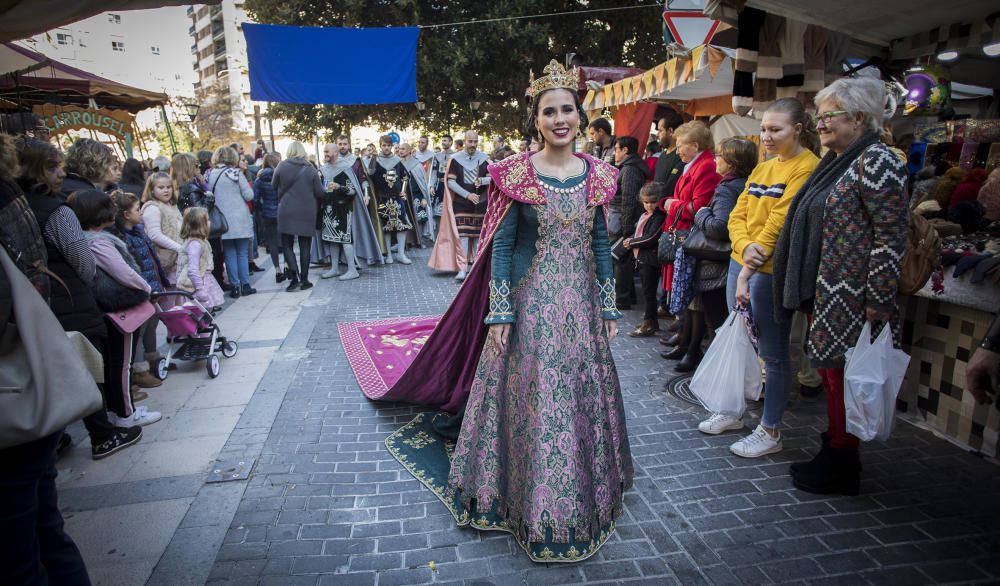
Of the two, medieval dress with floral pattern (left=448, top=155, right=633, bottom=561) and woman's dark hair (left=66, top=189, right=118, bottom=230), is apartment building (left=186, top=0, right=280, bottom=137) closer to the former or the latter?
woman's dark hair (left=66, top=189, right=118, bottom=230)

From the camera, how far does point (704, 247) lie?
432cm

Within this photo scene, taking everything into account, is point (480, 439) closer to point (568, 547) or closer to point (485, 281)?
point (568, 547)

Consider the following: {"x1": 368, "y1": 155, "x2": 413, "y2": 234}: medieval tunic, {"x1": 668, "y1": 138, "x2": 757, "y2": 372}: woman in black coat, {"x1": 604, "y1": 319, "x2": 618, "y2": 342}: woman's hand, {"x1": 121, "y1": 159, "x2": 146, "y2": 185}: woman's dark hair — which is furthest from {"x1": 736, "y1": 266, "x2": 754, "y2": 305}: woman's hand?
{"x1": 368, "y1": 155, "x2": 413, "y2": 234}: medieval tunic

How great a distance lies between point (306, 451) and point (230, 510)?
2.18 ft

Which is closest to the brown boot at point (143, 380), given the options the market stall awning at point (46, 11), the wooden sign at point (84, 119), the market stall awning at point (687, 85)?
the market stall awning at point (46, 11)

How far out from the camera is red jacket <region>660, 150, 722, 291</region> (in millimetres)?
4703

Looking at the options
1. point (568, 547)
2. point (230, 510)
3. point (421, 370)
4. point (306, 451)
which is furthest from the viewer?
point (421, 370)

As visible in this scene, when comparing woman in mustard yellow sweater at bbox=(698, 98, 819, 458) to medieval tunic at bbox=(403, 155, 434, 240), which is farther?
medieval tunic at bbox=(403, 155, 434, 240)

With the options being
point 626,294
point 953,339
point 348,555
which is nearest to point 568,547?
point 348,555

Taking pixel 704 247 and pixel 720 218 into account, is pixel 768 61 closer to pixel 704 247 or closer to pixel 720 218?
pixel 720 218

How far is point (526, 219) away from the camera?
8.77 ft

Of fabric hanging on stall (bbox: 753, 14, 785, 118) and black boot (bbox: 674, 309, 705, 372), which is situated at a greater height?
fabric hanging on stall (bbox: 753, 14, 785, 118)

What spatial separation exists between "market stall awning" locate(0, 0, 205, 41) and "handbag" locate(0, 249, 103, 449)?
0.98m

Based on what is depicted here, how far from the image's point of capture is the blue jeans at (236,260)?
7.77 m
